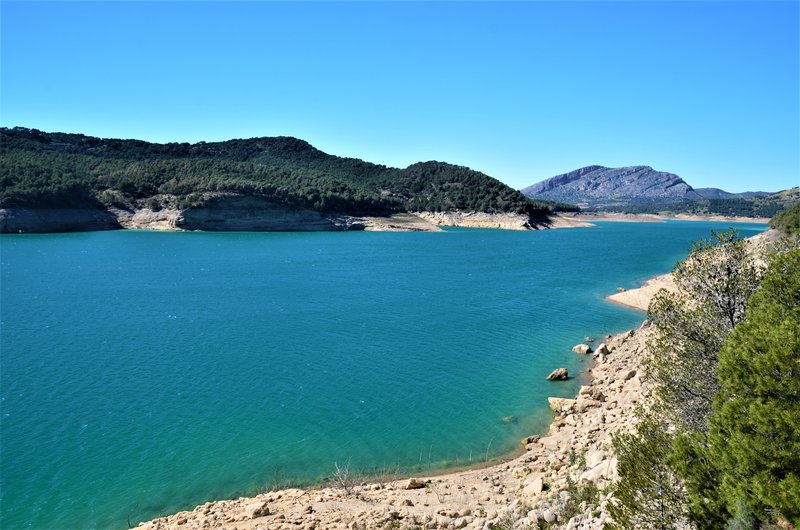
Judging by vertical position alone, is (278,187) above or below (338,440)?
above

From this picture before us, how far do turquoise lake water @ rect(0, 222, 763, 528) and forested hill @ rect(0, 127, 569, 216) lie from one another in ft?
189

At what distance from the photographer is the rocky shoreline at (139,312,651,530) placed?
11148mm

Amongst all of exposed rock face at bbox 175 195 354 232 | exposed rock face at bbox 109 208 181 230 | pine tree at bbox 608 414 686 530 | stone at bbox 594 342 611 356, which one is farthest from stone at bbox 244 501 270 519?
exposed rock face at bbox 109 208 181 230

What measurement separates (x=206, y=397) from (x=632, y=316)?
3205 centimetres

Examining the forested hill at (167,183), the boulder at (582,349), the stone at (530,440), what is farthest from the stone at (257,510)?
the forested hill at (167,183)

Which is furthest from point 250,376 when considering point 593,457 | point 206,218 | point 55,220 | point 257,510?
point 55,220

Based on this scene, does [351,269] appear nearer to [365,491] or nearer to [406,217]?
[365,491]

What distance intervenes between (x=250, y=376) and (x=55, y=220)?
99923 mm

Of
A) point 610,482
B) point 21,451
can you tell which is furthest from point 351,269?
point 610,482

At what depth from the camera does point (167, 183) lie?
122m

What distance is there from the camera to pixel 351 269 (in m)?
62.4

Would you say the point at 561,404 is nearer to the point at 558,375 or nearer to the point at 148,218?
the point at 558,375

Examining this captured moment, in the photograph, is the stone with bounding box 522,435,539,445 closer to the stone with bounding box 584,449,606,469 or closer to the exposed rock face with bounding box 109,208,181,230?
the stone with bounding box 584,449,606,469

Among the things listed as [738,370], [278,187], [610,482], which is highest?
[278,187]
